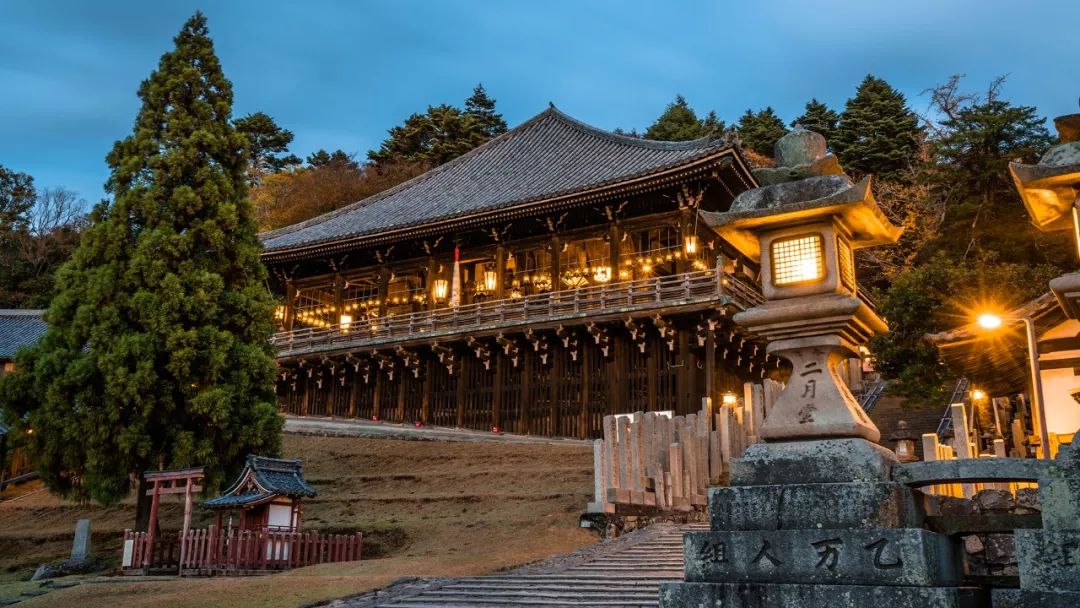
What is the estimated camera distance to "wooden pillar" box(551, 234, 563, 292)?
27422 mm

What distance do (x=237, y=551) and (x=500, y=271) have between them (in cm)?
1558

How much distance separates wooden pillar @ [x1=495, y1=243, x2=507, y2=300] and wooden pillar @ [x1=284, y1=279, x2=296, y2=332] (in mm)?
9778

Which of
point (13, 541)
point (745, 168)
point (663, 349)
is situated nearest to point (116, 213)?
point (13, 541)

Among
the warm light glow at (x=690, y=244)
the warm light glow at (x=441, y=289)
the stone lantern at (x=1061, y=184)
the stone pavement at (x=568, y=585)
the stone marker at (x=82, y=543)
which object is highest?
the warm light glow at (x=690, y=244)

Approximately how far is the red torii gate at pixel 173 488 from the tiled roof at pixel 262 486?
0.36 meters

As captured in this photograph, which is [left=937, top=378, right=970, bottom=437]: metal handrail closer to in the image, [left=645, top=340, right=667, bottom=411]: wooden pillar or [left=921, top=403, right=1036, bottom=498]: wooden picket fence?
[left=645, top=340, right=667, bottom=411]: wooden pillar

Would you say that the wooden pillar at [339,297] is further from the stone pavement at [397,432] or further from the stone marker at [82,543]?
the stone marker at [82,543]

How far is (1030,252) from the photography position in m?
22.1

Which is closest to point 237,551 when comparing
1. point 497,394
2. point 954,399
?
point 497,394

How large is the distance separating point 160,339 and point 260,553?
5926mm

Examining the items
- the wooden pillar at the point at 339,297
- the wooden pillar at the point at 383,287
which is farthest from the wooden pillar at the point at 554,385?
the wooden pillar at the point at 339,297

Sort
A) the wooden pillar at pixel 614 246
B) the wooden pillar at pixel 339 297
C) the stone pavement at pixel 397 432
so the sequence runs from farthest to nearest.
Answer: the wooden pillar at pixel 339 297, the wooden pillar at pixel 614 246, the stone pavement at pixel 397 432

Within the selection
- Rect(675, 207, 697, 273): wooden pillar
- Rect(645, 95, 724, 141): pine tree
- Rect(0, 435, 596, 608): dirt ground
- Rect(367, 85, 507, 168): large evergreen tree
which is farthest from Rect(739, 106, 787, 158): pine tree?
Rect(0, 435, 596, 608): dirt ground

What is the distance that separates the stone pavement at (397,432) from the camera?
24.8 m
